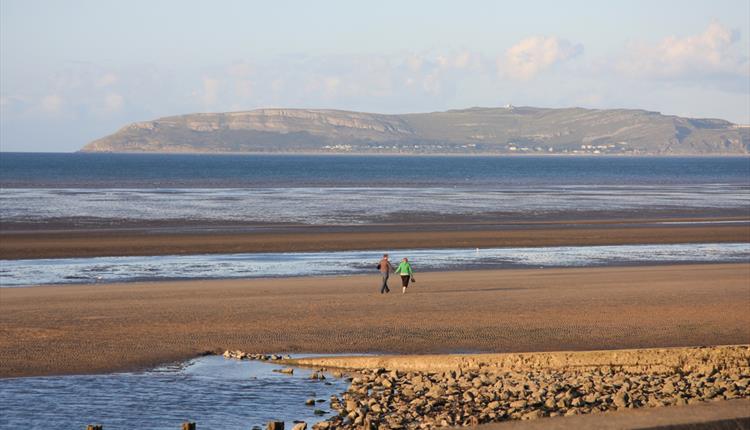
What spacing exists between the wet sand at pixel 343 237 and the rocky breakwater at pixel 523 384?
2502 centimetres

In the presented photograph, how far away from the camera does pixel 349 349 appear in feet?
71.8

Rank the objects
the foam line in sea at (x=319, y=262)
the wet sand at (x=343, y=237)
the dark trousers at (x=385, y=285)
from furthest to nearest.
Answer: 1. the wet sand at (x=343, y=237)
2. the foam line in sea at (x=319, y=262)
3. the dark trousers at (x=385, y=285)

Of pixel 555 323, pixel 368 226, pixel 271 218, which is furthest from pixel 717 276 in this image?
pixel 271 218

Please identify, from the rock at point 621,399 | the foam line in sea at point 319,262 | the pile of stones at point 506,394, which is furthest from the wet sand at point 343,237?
the rock at point 621,399

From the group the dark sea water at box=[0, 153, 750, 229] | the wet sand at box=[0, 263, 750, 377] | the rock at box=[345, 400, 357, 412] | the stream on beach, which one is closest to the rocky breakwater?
the rock at box=[345, 400, 357, 412]

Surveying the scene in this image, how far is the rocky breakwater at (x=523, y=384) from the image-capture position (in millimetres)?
14969

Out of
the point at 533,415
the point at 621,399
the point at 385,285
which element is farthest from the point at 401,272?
the point at 533,415

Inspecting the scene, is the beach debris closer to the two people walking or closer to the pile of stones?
the pile of stones

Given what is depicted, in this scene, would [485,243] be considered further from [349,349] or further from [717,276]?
[349,349]

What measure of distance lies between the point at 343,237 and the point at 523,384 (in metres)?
33.3

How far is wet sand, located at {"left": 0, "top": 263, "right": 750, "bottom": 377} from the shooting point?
2189 cm

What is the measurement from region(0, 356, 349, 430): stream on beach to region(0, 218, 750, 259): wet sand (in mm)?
23488

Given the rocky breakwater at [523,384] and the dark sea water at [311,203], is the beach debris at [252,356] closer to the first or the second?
the rocky breakwater at [523,384]

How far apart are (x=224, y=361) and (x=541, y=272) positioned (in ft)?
56.9
